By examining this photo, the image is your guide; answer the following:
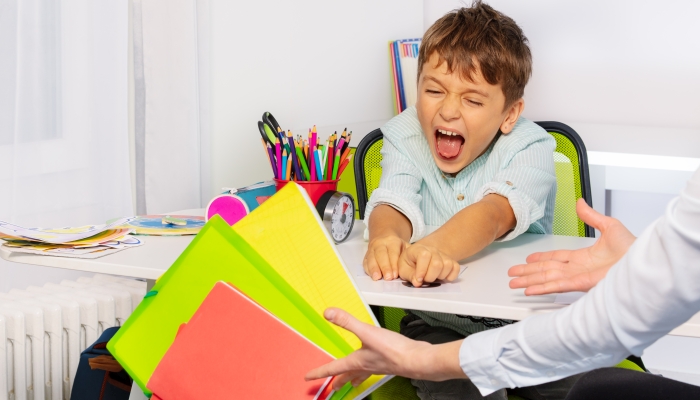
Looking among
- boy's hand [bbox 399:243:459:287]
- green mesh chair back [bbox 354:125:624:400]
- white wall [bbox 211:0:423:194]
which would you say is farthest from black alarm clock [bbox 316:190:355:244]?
white wall [bbox 211:0:423:194]

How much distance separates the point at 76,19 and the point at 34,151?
0.30 m

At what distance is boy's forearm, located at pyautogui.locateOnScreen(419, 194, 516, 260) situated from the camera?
104 cm

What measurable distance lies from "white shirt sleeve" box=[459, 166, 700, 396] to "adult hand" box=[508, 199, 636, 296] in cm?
15

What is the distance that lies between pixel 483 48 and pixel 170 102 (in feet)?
2.88

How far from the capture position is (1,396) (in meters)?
1.48

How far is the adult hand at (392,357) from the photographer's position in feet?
2.38

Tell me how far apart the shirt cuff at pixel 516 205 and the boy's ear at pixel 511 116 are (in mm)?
165

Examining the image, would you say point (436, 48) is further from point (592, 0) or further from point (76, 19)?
point (592, 0)

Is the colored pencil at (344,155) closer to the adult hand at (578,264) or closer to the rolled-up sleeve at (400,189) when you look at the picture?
the rolled-up sleeve at (400,189)

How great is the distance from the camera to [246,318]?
0.80 metres

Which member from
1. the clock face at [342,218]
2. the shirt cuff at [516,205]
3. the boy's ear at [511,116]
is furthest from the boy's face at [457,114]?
the clock face at [342,218]

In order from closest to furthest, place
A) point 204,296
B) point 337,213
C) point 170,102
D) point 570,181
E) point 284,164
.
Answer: point 204,296
point 337,213
point 284,164
point 570,181
point 170,102

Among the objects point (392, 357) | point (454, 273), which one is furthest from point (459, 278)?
point (392, 357)

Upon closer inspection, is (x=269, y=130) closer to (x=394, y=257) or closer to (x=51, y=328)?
(x=394, y=257)
